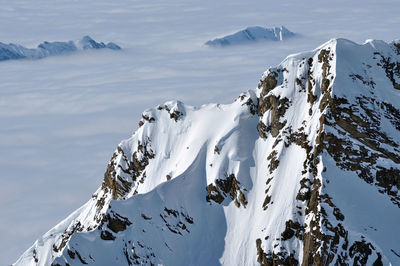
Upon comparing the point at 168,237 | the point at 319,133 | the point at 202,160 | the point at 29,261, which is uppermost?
the point at 319,133

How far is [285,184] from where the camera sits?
4719 inches

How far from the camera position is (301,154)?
118750 mm

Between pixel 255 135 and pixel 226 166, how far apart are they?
12646 mm

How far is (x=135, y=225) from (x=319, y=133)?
4936 cm

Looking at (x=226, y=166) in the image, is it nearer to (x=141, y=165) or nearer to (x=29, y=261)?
(x=141, y=165)

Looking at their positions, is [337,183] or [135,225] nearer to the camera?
[337,183]

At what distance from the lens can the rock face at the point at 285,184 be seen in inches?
4134

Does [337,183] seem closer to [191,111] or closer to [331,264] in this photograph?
[331,264]

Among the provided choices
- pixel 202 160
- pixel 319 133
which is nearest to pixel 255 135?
pixel 202 160

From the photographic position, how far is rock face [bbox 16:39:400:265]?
105000 millimetres

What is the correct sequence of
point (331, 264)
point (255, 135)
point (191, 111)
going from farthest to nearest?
1. point (191, 111)
2. point (255, 135)
3. point (331, 264)

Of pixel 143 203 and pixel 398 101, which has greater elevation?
pixel 398 101

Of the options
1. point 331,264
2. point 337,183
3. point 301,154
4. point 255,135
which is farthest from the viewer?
point 255,135

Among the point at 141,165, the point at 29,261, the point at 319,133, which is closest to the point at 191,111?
the point at 141,165
